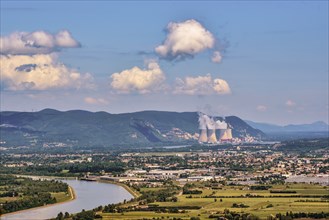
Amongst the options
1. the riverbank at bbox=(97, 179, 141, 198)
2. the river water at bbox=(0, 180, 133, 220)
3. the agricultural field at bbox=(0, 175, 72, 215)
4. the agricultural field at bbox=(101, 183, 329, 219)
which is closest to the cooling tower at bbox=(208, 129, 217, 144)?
the riverbank at bbox=(97, 179, 141, 198)

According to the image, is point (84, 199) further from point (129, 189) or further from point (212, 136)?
point (212, 136)

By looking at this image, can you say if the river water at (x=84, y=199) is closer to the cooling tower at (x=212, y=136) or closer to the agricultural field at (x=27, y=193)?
the agricultural field at (x=27, y=193)

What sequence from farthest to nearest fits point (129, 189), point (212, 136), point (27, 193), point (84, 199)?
1. point (212, 136)
2. point (129, 189)
3. point (27, 193)
4. point (84, 199)

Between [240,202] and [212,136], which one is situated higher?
[212,136]

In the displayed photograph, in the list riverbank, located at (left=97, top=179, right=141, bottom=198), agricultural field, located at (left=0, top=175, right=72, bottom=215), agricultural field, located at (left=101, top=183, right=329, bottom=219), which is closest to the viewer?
agricultural field, located at (left=101, top=183, right=329, bottom=219)

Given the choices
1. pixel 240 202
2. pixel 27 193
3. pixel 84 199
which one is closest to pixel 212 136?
pixel 27 193

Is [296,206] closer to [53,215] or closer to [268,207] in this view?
[268,207]

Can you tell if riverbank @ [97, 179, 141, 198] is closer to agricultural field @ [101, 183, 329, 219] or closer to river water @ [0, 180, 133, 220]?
river water @ [0, 180, 133, 220]
